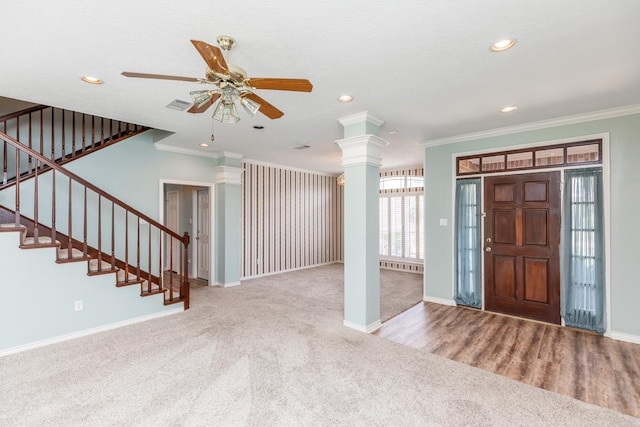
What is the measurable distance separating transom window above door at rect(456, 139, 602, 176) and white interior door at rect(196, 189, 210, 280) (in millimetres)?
4960

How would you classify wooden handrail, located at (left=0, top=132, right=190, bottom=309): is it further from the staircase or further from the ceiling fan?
the ceiling fan

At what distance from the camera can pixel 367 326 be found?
3529 mm

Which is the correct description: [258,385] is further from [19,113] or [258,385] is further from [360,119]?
[19,113]

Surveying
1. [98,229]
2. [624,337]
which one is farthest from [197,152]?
[624,337]

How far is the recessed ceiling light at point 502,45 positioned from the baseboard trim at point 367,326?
304 cm

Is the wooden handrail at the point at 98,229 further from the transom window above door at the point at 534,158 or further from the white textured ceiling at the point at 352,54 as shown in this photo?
the transom window above door at the point at 534,158

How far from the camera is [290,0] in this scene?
1647 millimetres

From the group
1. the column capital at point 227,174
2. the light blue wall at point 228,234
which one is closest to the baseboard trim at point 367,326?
the light blue wall at point 228,234

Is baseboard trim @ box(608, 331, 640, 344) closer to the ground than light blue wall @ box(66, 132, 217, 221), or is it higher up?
closer to the ground

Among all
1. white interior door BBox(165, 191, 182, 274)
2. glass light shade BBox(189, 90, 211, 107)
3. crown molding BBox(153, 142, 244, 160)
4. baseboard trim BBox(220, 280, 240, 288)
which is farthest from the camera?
white interior door BBox(165, 191, 182, 274)

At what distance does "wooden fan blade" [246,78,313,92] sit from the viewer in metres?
1.88

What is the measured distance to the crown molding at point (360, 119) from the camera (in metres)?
3.46

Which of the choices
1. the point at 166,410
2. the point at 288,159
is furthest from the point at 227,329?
the point at 288,159

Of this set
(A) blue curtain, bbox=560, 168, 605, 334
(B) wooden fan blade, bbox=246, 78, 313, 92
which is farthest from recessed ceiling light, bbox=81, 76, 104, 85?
(A) blue curtain, bbox=560, 168, 605, 334
